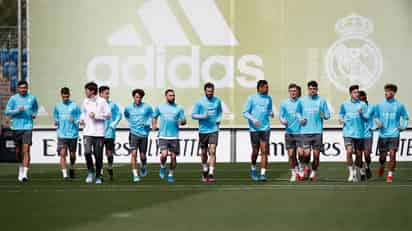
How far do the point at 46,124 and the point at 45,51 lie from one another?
2.26 metres

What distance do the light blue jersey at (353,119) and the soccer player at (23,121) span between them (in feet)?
22.1

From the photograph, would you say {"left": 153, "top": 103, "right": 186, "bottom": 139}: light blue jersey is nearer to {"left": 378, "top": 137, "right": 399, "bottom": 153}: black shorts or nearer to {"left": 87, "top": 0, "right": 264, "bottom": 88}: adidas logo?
{"left": 378, "top": 137, "right": 399, "bottom": 153}: black shorts

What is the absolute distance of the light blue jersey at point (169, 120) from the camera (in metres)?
26.2

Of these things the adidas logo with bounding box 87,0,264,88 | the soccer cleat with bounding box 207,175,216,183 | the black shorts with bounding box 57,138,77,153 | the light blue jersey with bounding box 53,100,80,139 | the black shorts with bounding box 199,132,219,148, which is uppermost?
the adidas logo with bounding box 87,0,264,88

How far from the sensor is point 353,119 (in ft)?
85.1

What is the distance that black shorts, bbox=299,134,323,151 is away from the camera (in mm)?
25859

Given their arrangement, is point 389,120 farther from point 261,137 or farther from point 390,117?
point 261,137

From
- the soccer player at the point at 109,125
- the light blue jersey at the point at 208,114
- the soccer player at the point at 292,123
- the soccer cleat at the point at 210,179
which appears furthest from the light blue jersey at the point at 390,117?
the soccer player at the point at 109,125

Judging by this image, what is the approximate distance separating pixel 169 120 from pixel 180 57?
11378 millimetres

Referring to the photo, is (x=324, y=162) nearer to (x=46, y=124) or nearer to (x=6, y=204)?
(x=46, y=124)

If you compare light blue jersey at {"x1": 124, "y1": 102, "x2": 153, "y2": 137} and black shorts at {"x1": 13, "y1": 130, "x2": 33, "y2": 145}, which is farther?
light blue jersey at {"x1": 124, "y1": 102, "x2": 153, "y2": 137}

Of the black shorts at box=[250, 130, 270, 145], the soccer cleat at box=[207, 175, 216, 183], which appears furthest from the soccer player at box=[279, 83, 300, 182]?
the soccer cleat at box=[207, 175, 216, 183]

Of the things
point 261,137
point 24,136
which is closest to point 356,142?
point 261,137

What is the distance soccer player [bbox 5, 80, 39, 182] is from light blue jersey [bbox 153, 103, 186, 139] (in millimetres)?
2716
